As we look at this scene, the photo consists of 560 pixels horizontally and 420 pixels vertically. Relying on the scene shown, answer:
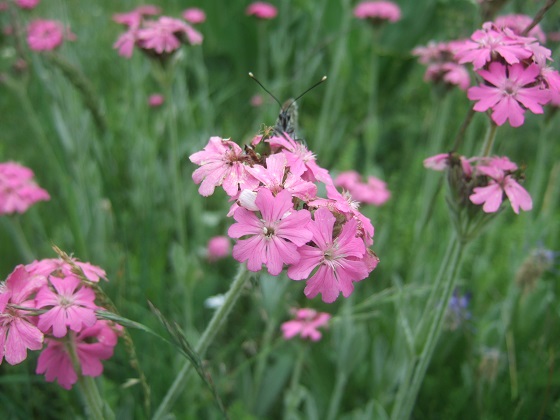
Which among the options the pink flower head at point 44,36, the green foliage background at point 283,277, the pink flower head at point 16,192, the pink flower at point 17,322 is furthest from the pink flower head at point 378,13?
the pink flower at point 17,322

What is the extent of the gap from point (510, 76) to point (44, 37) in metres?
2.25

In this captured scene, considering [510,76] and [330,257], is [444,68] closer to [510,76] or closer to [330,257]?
[510,76]

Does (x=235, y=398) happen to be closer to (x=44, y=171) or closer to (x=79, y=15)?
(x=44, y=171)

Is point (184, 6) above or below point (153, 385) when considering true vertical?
above

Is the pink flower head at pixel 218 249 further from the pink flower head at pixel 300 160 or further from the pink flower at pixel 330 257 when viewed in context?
the pink flower at pixel 330 257

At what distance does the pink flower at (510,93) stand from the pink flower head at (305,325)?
0.80 meters

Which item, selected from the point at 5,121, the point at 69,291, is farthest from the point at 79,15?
the point at 69,291

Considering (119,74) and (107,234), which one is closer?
(107,234)

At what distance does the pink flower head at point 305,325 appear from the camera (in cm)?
162

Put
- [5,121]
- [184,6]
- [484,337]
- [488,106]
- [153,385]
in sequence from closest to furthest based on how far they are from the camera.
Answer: [488,106]
[153,385]
[484,337]
[5,121]
[184,6]

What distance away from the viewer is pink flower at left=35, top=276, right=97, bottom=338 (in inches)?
35.8

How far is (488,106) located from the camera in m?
1.15

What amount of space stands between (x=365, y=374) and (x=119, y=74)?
3.06 meters

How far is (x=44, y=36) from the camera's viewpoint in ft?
8.68
